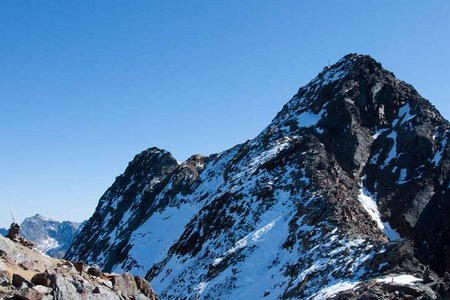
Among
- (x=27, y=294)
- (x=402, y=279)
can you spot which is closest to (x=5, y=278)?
(x=27, y=294)

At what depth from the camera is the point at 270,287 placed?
46.2m

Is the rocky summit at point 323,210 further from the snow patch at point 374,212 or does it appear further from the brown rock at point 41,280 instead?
the brown rock at point 41,280

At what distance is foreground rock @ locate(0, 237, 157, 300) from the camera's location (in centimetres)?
1612

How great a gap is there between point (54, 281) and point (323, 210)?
38275mm

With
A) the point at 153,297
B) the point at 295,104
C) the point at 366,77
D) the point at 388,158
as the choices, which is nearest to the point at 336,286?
the point at 153,297

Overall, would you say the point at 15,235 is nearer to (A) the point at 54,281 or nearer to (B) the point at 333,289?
(A) the point at 54,281

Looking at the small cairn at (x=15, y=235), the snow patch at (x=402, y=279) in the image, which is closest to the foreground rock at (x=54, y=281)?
the small cairn at (x=15, y=235)

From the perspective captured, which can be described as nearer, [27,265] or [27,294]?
[27,294]

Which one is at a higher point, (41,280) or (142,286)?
(41,280)

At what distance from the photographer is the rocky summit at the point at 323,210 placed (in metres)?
40.1

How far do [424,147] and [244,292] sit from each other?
34.4 m

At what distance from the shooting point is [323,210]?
51.9 metres

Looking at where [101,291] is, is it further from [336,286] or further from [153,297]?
[336,286]

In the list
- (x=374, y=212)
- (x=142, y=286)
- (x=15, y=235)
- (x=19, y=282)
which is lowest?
(x=374, y=212)
